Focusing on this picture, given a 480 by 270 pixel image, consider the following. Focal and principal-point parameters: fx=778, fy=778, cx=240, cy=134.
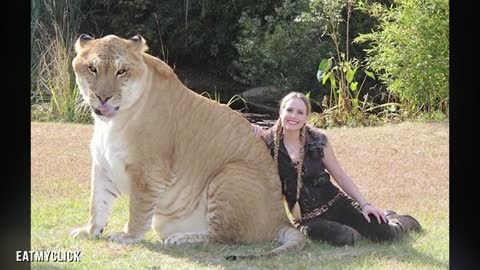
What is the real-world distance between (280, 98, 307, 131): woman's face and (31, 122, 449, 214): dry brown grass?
75 cm

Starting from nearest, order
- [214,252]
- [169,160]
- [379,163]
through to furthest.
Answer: [214,252] → [169,160] → [379,163]

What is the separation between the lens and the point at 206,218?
3303mm

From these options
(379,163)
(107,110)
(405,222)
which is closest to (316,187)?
(405,222)

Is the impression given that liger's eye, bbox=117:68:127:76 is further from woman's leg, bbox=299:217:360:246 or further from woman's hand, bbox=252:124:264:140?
woman's leg, bbox=299:217:360:246

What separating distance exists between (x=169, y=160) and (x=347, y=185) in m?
0.77

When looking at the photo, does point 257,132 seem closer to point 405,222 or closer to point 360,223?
point 360,223

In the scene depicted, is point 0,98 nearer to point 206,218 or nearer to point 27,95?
point 27,95

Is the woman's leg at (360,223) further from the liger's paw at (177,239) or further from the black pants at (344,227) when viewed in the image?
the liger's paw at (177,239)

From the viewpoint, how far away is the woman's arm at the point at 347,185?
3309mm

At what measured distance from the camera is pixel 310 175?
336 centimetres

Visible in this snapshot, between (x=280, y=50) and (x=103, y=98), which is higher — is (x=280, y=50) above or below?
above

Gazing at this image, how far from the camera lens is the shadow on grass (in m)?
3.03

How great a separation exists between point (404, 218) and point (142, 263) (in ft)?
4.01
